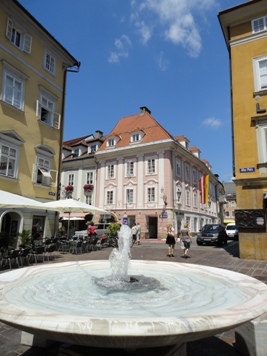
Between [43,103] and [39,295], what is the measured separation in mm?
16480

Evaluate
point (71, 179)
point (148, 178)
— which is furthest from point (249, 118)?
point (71, 179)

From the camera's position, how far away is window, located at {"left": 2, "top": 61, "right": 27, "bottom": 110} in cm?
1434

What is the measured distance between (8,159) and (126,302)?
13.7m

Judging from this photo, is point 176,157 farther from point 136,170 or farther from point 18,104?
point 18,104

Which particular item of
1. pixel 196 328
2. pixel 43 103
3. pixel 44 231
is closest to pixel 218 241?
pixel 44 231

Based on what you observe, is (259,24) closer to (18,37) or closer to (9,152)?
(18,37)

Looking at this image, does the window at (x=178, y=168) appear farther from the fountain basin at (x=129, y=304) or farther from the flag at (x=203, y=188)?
the fountain basin at (x=129, y=304)

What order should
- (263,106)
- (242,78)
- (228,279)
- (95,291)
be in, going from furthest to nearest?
(242,78), (263,106), (228,279), (95,291)

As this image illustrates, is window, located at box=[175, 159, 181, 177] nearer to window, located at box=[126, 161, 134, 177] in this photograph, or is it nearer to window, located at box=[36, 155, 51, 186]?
window, located at box=[126, 161, 134, 177]

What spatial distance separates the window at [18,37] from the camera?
1477 centimetres

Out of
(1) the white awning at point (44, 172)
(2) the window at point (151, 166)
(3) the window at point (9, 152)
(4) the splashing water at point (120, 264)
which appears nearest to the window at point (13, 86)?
(3) the window at point (9, 152)

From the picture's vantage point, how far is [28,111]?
15742mm

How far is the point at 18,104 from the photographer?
49.7 feet

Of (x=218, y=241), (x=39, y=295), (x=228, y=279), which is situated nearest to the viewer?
(x=39, y=295)
